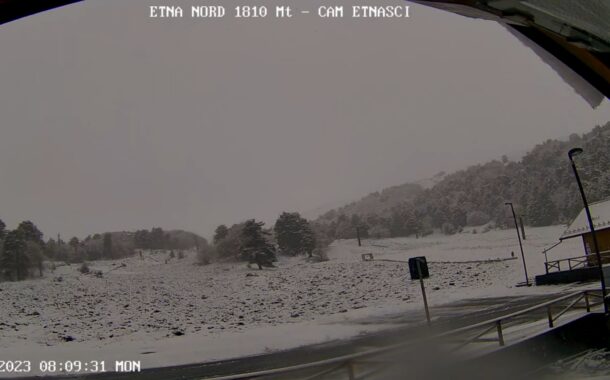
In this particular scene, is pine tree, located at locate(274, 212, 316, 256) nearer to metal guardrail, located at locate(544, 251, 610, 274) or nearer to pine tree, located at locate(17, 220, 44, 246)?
pine tree, located at locate(17, 220, 44, 246)

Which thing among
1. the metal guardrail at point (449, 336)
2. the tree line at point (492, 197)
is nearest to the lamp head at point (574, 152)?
the tree line at point (492, 197)

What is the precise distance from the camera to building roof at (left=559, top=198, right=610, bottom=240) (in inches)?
196

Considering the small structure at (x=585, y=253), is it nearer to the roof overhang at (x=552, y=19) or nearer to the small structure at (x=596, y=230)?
the small structure at (x=596, y=230)

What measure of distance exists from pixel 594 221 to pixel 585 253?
41cm

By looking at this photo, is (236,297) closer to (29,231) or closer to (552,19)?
(29,231)

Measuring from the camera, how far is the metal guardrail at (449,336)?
119 inches

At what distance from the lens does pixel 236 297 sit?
4.54 meters

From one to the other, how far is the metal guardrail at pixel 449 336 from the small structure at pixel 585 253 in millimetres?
633

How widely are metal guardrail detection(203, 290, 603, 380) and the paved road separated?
326mm

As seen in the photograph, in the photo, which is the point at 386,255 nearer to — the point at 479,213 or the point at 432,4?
the point at 479,213

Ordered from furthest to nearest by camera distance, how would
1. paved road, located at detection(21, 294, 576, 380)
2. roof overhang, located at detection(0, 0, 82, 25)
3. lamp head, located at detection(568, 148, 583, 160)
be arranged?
lamp head, located at detection(568, 148, 583, 160) < paved road, located at detection(21, 294, 576, 380) < roof overhang, located at detection(0, 0, 82, 25)

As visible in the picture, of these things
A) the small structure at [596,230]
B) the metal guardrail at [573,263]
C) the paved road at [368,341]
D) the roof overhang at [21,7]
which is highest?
the roof overhang at [21,7]

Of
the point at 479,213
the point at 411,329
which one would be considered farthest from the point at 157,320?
the point at 479,213

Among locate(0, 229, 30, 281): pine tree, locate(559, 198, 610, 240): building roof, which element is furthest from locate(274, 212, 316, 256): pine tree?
locate(559, 198, 610, 240): building roof
